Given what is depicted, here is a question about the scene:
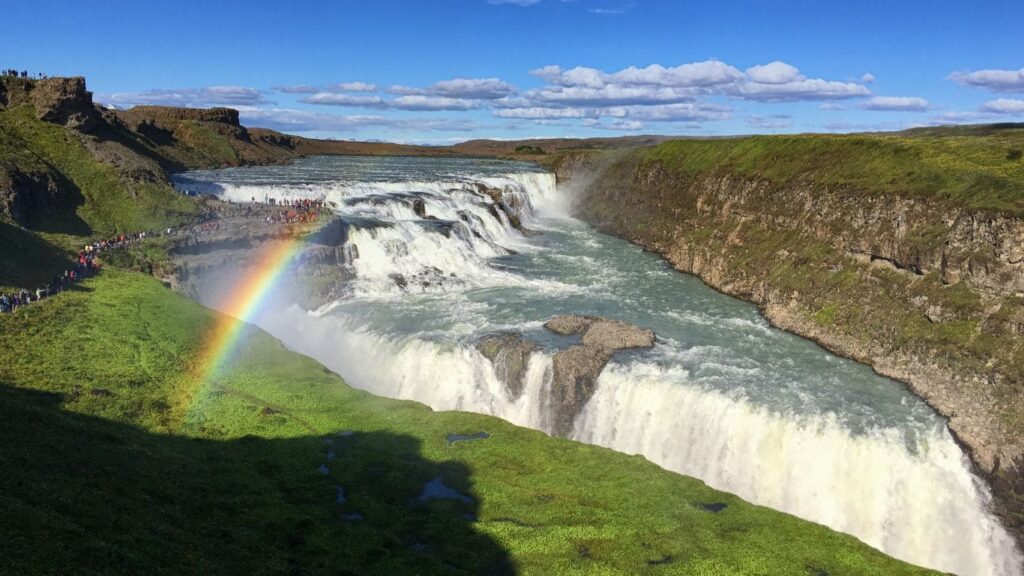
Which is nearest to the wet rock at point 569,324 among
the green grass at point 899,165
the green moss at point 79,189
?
the green grass at point 899,165

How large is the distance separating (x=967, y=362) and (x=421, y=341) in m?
30.8

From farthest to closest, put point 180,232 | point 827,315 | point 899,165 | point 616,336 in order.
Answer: point 180,232 → point 899,165 → point 827,315 → point 616,336

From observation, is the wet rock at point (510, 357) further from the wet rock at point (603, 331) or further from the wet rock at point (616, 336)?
the wet rock at point (616, 336)

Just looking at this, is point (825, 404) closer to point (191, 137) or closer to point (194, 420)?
point (194, 420)

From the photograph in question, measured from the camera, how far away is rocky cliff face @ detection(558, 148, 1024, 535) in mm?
31484

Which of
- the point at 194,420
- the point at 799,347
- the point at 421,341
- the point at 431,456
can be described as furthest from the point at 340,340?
the point at 799,347

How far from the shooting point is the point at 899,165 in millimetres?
49781

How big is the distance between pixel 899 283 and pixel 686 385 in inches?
750

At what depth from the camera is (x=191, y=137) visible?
5241 inches

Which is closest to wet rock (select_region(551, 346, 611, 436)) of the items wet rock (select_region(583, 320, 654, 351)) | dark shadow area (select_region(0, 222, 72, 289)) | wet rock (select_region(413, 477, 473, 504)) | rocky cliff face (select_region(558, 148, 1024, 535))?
wet rock (select_region(583, 320, 654, 351))

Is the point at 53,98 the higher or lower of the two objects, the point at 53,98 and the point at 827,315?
the higher

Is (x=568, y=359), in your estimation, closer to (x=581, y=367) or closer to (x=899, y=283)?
(x=581, y=367)

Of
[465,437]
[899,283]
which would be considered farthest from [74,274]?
[899,283]

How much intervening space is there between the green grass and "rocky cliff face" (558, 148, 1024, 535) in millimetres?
1279
